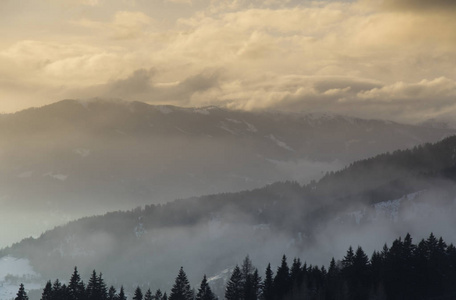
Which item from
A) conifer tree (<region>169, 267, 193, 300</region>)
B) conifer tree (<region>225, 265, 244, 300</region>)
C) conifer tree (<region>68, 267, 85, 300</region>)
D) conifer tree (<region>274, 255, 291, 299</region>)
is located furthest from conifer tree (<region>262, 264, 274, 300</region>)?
conifer tree (<region>68, 267, 85, 300</region>)

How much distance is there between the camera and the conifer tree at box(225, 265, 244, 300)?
586ft

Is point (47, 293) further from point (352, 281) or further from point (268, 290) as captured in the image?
point (352, 281)

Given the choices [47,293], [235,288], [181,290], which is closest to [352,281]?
[235,288]

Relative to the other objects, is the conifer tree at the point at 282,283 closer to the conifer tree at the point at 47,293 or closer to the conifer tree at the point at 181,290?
the conifer tree at the point at 181,290

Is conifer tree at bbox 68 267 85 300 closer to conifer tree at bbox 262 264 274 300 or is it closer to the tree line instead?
the tree line

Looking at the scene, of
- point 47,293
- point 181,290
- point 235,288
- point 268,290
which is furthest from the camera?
point 181,290

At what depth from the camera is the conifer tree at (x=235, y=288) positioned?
17875 centimetres

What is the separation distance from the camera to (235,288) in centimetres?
18000

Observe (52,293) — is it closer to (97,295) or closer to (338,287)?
(97,295)

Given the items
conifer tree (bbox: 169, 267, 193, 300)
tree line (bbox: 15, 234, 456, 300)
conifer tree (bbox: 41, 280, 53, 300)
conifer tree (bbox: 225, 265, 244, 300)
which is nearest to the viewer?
tree line (bbox: 15, 234, 456, 300)

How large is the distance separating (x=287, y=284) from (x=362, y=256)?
58.3 ft

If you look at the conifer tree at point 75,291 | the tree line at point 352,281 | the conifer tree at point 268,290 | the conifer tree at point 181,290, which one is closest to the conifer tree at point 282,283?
the tree line at point 352,281

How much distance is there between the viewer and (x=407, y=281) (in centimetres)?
18050

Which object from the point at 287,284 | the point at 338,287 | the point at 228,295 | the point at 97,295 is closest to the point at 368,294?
the point at 338,287
